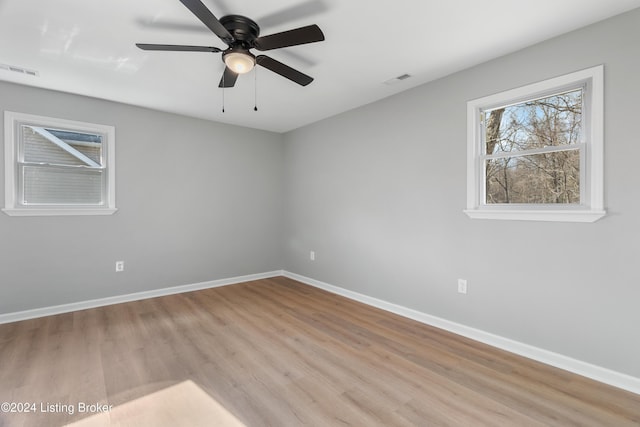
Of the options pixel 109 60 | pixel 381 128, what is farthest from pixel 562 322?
pixel 109 60

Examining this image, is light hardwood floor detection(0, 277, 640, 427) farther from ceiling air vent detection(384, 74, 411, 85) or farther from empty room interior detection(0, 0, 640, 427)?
ceiling air vent detection(384, 74, 411, 85)

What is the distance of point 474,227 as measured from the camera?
8.89ft

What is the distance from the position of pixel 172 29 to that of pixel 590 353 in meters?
3.79

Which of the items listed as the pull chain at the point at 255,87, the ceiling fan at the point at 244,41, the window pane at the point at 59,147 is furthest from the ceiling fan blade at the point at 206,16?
the window pane at the point at 59,147

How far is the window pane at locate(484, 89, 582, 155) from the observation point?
2256 mm

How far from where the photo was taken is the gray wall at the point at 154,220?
125 inches

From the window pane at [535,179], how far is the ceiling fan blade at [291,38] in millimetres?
1900

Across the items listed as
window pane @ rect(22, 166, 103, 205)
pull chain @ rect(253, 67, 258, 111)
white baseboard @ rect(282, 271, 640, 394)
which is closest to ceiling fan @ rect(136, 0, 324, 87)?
pull chain @ rect(253, 67, 258, 111)

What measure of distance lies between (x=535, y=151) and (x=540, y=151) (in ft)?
0.11

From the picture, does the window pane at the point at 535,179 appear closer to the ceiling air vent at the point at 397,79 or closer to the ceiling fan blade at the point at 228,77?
the ceiling air vent at the point at 397,79

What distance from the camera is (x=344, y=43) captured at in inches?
91.7

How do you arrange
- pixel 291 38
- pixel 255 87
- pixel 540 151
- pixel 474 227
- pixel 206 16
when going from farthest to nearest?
pixel 255 87
pixel 474 227
pixel 540 151
pixel 291 38
pixel 206 16

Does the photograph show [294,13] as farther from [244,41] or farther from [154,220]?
[154,220]

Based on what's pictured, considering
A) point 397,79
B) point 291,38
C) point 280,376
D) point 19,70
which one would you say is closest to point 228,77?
point 291,38
